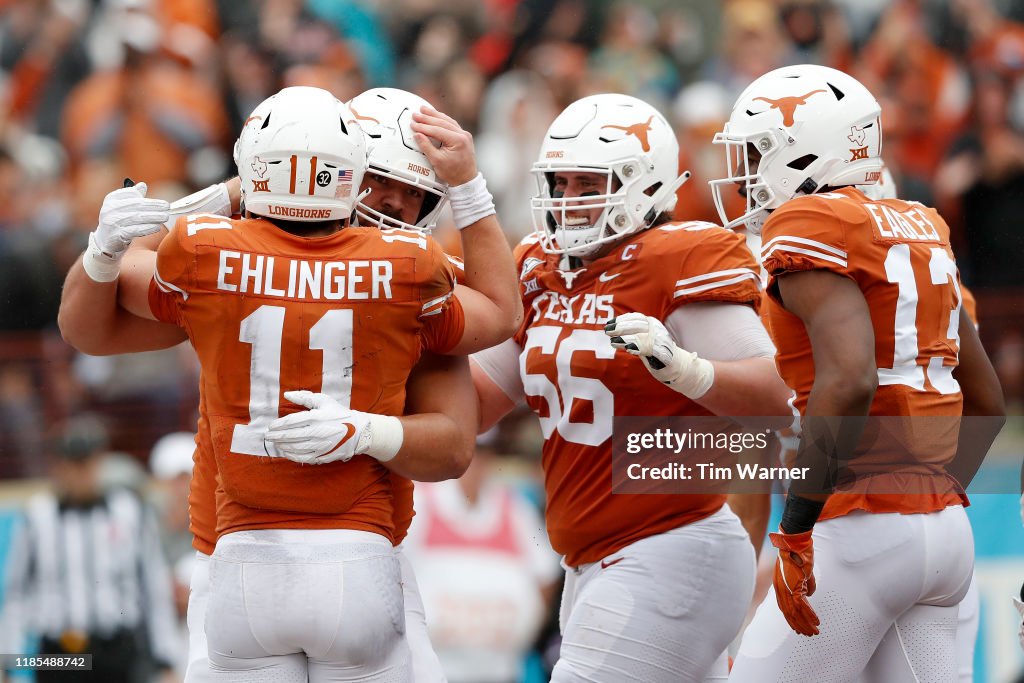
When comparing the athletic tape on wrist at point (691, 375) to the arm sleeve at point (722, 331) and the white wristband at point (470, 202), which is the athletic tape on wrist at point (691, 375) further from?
the white wristband at point (470, 202)

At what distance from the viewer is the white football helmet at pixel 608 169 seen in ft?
12.6

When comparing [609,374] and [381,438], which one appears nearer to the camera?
[381,438]

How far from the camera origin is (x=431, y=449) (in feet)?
11.1

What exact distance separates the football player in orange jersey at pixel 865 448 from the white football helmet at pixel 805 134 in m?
0.16

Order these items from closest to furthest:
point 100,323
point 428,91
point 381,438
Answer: point 381,438, point 100,323, point 428,91

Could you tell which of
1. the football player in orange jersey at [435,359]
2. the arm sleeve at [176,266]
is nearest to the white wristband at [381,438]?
the football player in orange jersey at [435,359]

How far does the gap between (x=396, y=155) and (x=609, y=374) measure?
32.7 inches

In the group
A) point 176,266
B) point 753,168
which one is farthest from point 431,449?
point 753,168

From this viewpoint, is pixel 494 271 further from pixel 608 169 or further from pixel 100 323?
pixel 100 323

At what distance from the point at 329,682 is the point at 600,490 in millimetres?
942

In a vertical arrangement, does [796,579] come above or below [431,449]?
below

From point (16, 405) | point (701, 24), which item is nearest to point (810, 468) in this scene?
point (16, 405)

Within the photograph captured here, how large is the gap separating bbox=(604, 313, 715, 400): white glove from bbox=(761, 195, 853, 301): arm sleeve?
299 millimetres

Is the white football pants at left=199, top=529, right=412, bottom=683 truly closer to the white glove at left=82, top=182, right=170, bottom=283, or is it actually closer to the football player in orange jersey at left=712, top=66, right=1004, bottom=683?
the white glove at left=82, top=182, right=170, bottom=283
